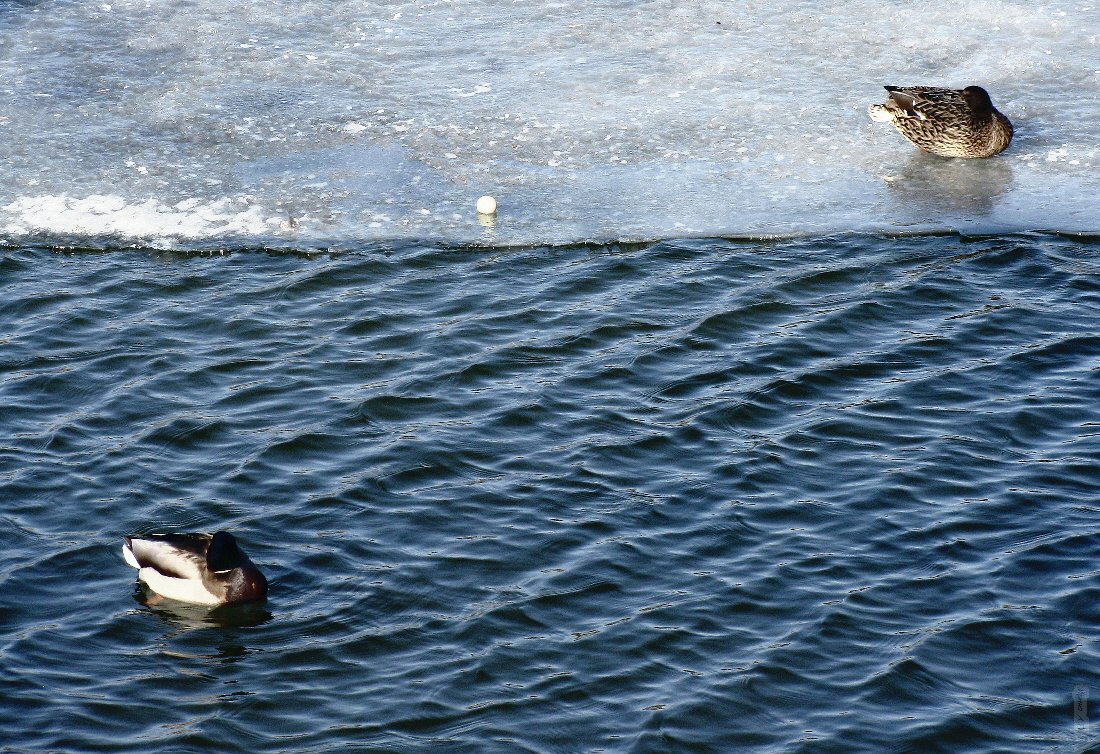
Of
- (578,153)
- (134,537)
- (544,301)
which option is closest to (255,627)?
(134,537)

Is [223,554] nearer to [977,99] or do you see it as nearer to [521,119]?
[521,119]

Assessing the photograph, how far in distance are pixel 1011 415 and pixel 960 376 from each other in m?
0.47

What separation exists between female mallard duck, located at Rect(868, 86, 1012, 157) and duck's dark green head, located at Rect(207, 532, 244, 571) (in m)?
6.00

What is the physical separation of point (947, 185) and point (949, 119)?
0.45 m

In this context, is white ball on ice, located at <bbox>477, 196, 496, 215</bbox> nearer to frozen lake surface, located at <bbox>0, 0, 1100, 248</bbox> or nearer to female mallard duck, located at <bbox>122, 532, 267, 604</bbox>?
frozen lake surface, located at <bbox>0, 0, 1100, 248</bbox>

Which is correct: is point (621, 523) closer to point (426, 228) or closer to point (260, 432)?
point (260, 432)

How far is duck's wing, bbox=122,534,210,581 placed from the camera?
681 cm

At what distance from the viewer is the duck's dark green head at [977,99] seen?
10398 millimetres

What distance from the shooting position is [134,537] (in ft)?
23.4

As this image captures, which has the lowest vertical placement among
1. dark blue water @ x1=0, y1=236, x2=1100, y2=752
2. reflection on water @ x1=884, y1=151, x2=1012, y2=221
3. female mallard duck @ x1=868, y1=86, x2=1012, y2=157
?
dark blue water @ x1=0, y1=236, x2=1100, y2=752

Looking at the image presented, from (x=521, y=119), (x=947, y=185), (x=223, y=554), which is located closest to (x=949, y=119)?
(x=947, y=185)

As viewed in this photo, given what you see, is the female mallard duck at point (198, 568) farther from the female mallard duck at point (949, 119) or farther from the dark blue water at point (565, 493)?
the female mallard duck at point (949, 119)

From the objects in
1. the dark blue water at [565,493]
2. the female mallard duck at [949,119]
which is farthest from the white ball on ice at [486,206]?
the female mallard duck at [949,119]

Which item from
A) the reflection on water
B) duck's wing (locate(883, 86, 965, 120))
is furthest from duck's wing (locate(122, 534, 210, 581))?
duck's wing (locate(883, 86, 965, 120))
